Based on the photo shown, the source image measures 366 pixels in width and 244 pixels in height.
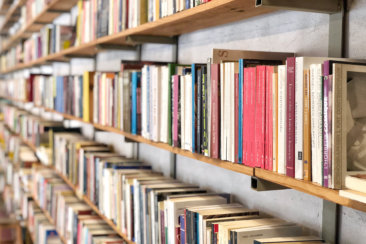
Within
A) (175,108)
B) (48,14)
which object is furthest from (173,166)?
(48,14)

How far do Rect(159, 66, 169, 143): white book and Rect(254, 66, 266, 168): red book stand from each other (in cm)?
52

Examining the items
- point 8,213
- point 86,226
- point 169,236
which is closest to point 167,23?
point 169,236

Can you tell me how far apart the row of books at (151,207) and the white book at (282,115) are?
26cm

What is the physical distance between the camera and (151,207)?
171cm

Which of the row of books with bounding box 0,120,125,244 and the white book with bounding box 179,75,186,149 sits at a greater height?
the white book with bounding box 179,75,186,149

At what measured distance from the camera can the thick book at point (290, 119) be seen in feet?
3.30

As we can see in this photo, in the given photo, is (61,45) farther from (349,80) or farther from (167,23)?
(349,80)

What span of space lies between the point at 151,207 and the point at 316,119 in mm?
902

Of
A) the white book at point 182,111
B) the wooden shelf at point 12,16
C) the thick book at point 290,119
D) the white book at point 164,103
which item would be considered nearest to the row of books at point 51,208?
the white book at point 164,103

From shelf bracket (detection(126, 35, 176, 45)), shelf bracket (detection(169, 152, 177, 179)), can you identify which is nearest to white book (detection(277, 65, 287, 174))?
shelf bracket (detection(126, 35, 176, 45))

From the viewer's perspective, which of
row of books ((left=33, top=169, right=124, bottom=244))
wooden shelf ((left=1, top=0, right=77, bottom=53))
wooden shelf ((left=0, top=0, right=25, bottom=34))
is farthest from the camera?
wooden shelf ((left=0, top=0, right=25, bottom=34))

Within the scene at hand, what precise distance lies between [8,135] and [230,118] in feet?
17.4

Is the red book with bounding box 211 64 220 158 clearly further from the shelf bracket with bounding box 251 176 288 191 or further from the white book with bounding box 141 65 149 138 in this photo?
the white book with bounding box 141 65 149 138

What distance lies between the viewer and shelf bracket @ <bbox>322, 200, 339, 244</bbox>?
4.09 ft
